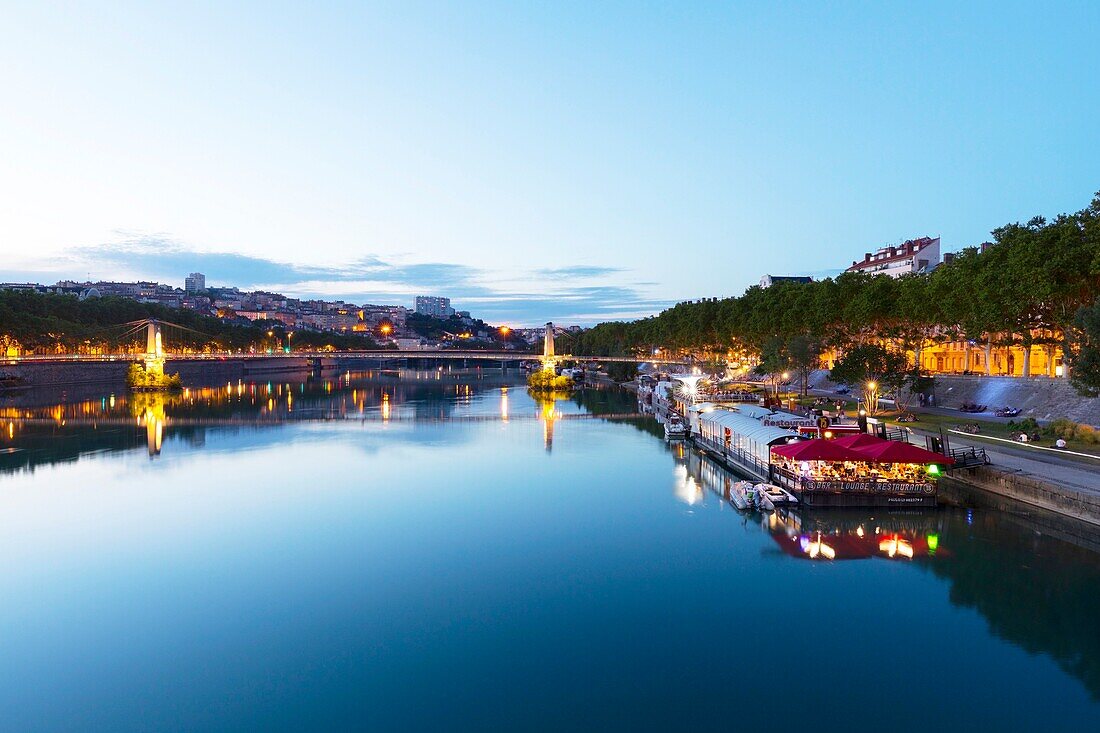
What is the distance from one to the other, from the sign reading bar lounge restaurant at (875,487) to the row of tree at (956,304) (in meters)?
7.67

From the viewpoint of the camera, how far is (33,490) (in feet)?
104

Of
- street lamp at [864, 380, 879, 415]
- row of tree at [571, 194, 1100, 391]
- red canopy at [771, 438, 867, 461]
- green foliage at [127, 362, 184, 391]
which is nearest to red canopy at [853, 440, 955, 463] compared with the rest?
red canopy at [771, 438, 867, 461]

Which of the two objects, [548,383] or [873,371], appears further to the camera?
[548,383]

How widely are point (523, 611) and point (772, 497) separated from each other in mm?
12224

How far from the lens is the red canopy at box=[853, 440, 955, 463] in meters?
24.3

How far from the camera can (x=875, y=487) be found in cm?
2434

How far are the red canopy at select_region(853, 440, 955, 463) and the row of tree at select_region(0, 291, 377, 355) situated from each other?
301ft

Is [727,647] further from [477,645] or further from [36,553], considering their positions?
[36,553]

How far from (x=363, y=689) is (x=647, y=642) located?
5577 mm

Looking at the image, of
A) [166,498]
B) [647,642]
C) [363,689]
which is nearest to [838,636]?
[647,642]

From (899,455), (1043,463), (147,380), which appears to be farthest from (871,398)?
(147,380)

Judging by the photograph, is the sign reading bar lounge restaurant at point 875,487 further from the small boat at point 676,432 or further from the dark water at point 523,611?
the small boat at point 676,432

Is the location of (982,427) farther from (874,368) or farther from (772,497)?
(772,497)

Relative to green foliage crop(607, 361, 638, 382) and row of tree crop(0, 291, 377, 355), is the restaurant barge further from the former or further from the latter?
row of tree crop(0, 291, 377, 355)
